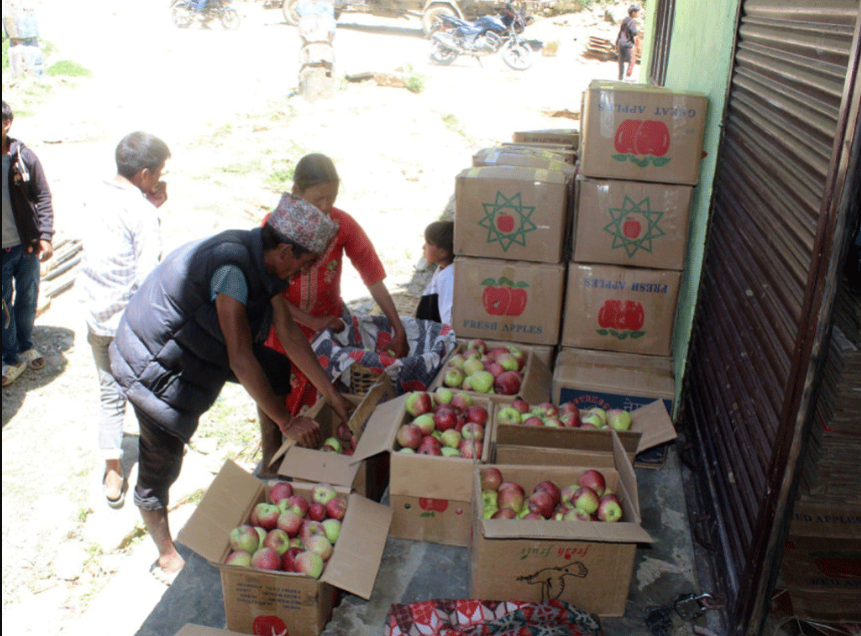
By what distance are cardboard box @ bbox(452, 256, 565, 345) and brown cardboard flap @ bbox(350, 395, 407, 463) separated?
99cm

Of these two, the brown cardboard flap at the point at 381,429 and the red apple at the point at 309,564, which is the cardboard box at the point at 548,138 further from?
the red apple at the point at 309,564

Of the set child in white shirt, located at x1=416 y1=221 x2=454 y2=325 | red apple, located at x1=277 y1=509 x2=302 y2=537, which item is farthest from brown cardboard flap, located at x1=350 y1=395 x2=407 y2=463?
child in white shirt, located at x1=416 y1=221 x2=454 y2=325

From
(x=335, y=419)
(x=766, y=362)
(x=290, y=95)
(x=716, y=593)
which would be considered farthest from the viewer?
(x=290, y=95)

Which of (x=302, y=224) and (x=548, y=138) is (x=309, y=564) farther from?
(x=548, y=138)

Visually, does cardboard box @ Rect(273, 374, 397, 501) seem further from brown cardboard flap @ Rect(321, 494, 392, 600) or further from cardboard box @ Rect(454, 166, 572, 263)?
cardboard box @ Rect(454, 166, 572, 263)

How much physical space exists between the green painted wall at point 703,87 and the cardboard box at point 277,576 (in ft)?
7.58

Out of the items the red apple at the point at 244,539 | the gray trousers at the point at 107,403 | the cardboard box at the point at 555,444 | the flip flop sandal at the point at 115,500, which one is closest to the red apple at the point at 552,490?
the cardboard box at the point at 555,444

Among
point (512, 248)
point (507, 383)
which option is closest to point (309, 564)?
point (507, 383)

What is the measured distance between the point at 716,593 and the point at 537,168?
2354 millimetres

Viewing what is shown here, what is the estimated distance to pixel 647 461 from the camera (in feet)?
12.0

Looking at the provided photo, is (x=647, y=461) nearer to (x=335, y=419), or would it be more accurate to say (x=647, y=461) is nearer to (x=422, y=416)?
(x=422, y=416)

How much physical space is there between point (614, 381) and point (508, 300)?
0.75 meters

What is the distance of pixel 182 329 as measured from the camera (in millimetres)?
2795

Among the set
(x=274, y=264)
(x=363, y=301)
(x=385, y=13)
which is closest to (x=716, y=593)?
(x=274, y=264)
